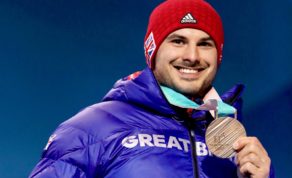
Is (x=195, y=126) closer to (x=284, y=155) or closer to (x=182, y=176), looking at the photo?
(x=182, y=176)

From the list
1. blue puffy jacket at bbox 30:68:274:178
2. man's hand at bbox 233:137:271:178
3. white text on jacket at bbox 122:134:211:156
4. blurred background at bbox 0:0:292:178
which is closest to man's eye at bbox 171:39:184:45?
blue puffy jacket at bbox 30:68:274:178

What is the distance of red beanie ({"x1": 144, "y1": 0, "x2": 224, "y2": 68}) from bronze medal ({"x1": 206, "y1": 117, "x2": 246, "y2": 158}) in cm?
35

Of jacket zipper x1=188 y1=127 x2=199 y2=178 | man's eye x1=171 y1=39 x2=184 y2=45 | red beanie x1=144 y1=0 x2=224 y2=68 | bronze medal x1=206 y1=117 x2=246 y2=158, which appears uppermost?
red beanie x1=144 y1=0 x2=224 y2=68

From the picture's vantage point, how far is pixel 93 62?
226 centimetres

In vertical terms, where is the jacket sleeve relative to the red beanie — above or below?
below

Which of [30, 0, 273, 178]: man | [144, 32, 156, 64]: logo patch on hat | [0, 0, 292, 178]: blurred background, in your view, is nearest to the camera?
[30, 0, 273, 178]: man

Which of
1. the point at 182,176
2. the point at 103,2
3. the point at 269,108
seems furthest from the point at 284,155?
the point at 182,176

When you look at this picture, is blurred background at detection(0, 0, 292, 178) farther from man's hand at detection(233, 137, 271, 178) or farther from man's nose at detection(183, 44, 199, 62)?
man's hand at detection(233, 137, 271, 178)

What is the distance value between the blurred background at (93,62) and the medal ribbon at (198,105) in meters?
0.99

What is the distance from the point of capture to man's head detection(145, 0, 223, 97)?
1.31 metres

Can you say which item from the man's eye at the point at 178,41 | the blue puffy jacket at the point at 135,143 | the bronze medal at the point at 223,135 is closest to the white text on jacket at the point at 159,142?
the blue puffy jacket at the point at 135,143

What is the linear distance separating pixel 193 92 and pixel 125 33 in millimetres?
1027

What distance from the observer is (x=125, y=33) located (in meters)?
2.29

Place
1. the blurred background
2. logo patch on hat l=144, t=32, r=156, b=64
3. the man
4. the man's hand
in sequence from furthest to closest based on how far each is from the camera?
the blurred background
logo patch on hat l=144, t=32, r=156, b=64
the man
the man's hand
